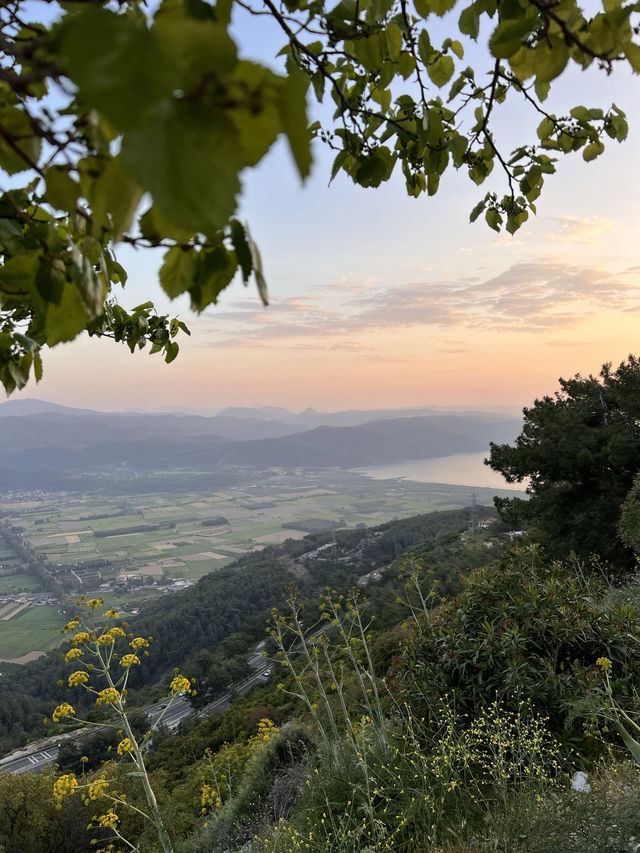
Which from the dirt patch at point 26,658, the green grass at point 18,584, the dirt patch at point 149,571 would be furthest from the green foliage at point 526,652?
the green grass at point 18,584

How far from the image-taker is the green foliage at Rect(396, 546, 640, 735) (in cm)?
308

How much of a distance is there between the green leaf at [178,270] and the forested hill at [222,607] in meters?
29.3

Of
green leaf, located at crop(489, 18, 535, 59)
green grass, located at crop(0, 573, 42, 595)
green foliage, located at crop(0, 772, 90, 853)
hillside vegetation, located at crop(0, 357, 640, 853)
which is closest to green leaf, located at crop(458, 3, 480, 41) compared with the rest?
green leaf, located at crop(489, 18, 535, 59)

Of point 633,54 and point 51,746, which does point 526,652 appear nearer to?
point 633,54

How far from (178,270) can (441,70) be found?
1.00m

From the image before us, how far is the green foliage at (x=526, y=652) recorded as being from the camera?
308 cm

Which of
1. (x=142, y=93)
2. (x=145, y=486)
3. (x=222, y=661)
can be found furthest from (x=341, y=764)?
(x=145, y=486)

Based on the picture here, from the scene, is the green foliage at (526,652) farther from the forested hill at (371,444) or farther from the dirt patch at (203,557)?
the forested hill at (371,444)

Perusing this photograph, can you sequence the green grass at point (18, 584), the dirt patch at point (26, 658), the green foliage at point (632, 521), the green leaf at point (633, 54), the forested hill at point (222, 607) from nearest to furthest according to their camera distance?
1. the green leaf at point (633, 54)
2. the green foliage at point (632, 521)
3. the forested hill at point (222, 607)
4. the dirt patch at point (26, 658)
5. the green grass at point (18, 584)

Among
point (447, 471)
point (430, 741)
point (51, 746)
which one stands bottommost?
point (51, 746)

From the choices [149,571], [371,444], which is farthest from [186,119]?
[371,444]

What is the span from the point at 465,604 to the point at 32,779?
861cm

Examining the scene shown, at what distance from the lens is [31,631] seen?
4466cm

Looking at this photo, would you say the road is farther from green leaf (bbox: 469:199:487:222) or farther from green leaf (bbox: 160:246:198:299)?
green leaf (bbox: 160:246:198:299)
